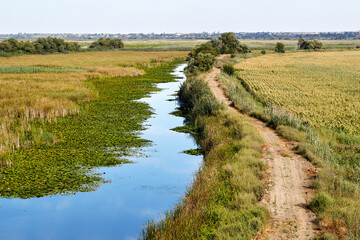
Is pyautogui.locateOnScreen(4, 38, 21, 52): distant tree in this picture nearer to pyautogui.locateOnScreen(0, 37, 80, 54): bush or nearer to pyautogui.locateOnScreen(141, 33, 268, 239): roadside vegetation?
pyautogui.locateOnScreen(0, 37, 80, 54): bush

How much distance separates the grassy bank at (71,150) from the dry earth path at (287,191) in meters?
7.53

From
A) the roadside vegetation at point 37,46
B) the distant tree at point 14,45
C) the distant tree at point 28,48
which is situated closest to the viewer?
the roadside vegetation at point 37,46

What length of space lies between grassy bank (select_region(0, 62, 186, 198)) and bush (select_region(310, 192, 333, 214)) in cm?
889

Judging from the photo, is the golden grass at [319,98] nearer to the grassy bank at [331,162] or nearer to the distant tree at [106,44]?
the grassy bank at [331,162]

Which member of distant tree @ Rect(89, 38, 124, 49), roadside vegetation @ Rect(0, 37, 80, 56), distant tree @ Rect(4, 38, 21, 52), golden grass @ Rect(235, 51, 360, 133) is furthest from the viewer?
distant tree @ Rect(89, 38, 124, 49)

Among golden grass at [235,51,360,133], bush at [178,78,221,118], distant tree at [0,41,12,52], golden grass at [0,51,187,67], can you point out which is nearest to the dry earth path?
golden grass at [235,51,360,133]

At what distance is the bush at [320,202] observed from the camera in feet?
35.1

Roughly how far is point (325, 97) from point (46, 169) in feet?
92.5

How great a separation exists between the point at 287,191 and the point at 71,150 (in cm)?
1186

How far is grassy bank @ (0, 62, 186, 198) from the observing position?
15078 millimetres

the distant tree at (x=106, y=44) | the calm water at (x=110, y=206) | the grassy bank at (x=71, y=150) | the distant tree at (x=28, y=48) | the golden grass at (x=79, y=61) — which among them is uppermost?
the distant tree at (x=106, y=44)

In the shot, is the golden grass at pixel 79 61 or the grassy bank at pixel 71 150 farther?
the golden grass at pixel 79 61

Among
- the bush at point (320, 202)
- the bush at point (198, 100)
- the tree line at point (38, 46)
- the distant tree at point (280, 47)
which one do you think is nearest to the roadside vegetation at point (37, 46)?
the tree line at point (38, 46)

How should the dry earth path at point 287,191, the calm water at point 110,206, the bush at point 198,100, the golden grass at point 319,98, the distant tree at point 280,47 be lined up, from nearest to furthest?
1. the dry earth path at point 287,191
2. the calm water at point 110,206
3. the golden grass at point 319,98
4. the bush at point 198,100
5. the distant tree at point 280,47
